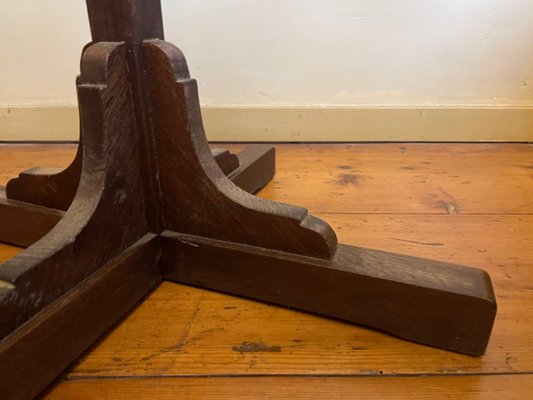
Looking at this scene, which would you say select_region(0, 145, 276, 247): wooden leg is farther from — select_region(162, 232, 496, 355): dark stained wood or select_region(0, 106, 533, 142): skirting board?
select_region(0, 106, 533, 142): skirting board

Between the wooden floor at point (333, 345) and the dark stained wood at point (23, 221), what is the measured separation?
0.03 metres

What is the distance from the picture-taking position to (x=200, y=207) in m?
0.66

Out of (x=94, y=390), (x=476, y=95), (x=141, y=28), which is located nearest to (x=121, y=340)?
(x=94, y=390)

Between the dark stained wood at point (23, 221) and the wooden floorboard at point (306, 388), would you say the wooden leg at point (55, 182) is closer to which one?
the dark stained wood at point (23, 221)

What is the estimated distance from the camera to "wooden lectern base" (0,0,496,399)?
20.2 inches

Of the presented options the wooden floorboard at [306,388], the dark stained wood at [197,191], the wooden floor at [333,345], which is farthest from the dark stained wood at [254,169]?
the wooden floorboard at [306,388]

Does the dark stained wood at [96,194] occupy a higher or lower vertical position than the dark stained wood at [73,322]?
higher

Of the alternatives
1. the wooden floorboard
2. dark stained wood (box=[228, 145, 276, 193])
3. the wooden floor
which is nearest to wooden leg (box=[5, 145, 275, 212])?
dark stained wood (box=[228, 145, 276, 193])

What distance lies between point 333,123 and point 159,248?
0.85m

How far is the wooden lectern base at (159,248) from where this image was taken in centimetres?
51

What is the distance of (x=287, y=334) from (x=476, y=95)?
108cm

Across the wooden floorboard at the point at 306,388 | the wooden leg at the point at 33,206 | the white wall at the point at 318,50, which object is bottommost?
the wooden floorboard at the point at 306,388

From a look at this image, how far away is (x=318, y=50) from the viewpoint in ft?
4.37

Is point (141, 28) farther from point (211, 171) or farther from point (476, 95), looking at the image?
point (476, 95)
